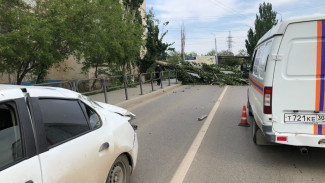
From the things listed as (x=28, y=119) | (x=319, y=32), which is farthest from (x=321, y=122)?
(x=28, y=119)

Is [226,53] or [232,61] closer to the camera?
[232,61]

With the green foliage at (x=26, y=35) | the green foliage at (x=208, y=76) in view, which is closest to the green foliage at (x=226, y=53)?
the green foliage at (x=208, y=76)

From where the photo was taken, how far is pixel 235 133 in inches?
271

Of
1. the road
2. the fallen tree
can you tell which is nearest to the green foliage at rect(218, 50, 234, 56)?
the fallen tree

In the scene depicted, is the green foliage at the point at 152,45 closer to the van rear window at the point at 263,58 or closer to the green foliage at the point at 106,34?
the green foliage at the point at 106,34

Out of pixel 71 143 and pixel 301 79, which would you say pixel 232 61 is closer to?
pixel 301 79

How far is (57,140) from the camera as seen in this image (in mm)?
2605

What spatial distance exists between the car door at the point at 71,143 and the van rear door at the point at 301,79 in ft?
8.81

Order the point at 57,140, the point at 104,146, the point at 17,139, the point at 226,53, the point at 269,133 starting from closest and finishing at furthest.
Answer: the point at 17,139 → the point at 57,140 → the point at 104,146 → the point at 269,133 → the point at 226,53

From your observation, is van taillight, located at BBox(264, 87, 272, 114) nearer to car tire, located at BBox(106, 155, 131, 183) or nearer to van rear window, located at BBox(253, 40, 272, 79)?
van rear window, located at BBox(253, 40, 272, 79)

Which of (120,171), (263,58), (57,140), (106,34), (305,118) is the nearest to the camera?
(57,140)

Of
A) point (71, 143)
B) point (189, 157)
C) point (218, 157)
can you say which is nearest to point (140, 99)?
point (189, 157)

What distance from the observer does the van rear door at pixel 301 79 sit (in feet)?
13.6

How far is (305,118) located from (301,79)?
588 mm
